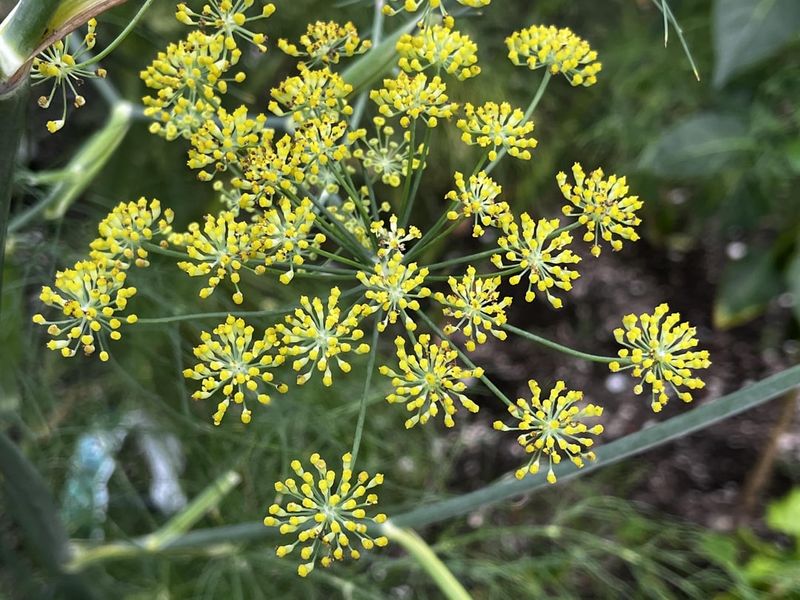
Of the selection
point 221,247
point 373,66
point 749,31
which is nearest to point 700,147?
point 749,31

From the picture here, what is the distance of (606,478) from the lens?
152cm

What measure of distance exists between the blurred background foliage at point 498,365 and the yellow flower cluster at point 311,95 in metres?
0.42

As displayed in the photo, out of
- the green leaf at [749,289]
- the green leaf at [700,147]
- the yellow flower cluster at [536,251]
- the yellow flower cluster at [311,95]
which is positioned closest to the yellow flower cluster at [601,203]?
the yellow flower cluster at [536,251]

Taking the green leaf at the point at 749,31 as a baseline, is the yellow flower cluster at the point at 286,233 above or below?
below

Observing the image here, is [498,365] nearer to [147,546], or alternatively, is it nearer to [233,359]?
[147,546]

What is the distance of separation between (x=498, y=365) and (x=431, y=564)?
1.15m

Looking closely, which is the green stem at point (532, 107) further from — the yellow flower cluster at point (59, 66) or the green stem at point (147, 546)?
the green stem at point (147, 546)

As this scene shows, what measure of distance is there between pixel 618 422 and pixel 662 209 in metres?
0.45

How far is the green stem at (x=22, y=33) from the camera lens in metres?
0.36

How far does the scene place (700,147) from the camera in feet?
4.08

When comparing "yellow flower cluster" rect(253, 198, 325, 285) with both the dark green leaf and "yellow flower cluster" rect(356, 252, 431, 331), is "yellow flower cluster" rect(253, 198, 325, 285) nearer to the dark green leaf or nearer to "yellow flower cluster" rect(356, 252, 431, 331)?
"yellow flower cluster" rect(356, 252, 431, 331)

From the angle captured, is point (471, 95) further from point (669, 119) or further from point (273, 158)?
point (273, 158)

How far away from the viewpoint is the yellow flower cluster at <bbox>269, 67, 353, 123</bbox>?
443mm

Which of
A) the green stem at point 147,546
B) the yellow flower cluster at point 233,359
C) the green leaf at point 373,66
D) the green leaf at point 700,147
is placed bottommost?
the green stem at point 147,546
